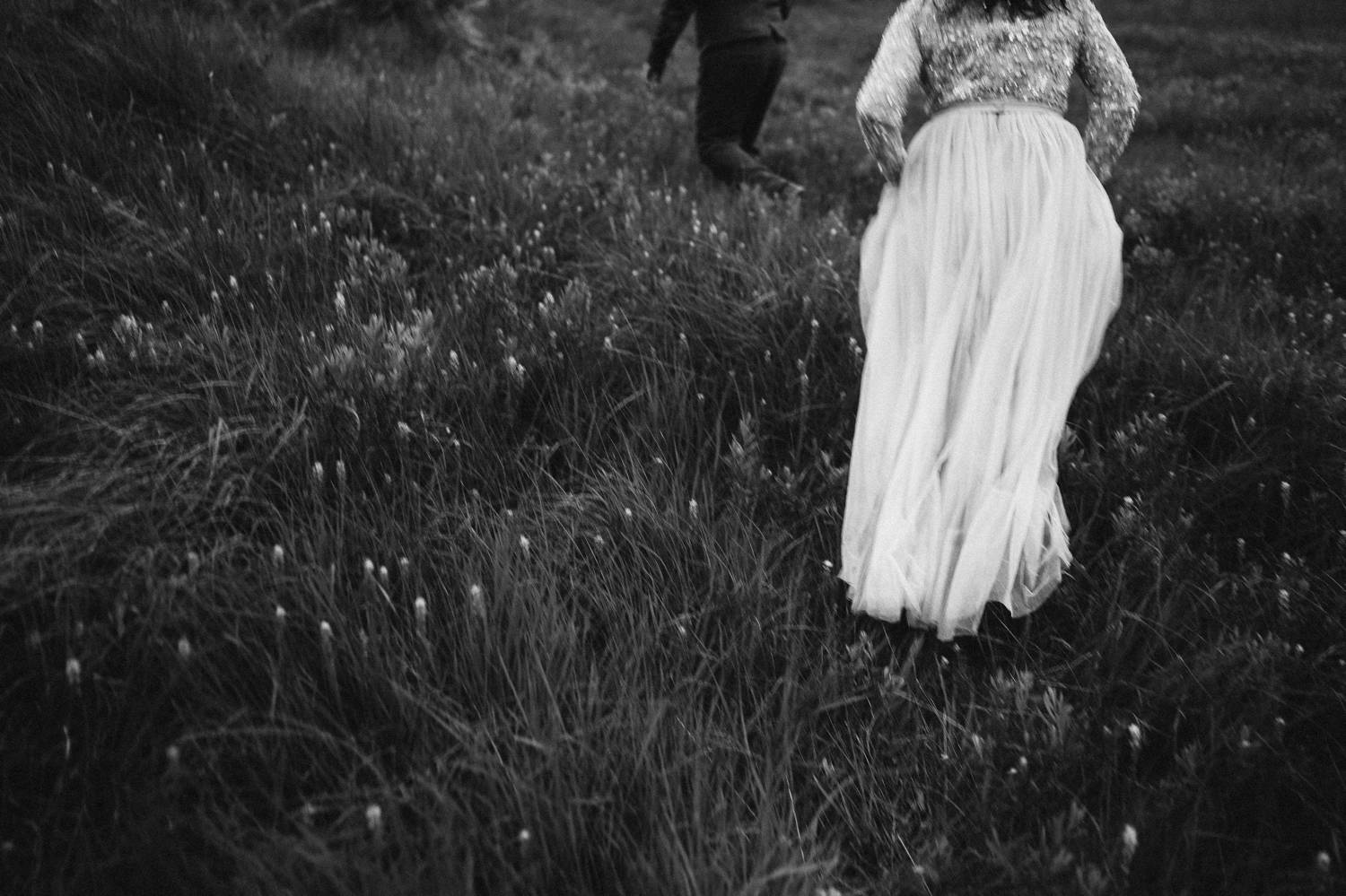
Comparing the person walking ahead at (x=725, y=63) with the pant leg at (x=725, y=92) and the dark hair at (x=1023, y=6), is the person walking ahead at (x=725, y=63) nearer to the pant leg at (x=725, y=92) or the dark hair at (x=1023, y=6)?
the pant leg at (x=725, y=92)

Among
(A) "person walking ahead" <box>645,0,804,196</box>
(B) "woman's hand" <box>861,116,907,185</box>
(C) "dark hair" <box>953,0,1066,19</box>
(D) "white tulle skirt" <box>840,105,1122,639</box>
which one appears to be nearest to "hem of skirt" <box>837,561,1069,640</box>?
(D) "white tulle skirt" <box>840,105,1122,639</box>

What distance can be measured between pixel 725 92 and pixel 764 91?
46 cm

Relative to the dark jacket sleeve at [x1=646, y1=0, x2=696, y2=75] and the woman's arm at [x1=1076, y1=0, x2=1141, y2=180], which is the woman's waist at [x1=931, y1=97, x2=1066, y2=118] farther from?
the dark jacket sleeve at [x1=646, y1=0, x2=696, y2=75]

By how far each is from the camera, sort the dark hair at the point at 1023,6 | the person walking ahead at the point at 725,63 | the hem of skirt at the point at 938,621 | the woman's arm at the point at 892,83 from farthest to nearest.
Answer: the person walking ahead at the point at 725,63 < the woman's arm at the point at 892,83 < the dark hair at the point at 1023,6 < the hem of skirt at the point at 938,621

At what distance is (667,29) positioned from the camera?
678 centimetres

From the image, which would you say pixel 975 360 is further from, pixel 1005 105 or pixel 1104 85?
pixel 1104 85

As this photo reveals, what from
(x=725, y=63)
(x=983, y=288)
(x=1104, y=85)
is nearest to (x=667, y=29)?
(x=725, y=63)

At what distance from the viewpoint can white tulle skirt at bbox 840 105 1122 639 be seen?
2605 millimetres

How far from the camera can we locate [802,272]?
4.13 metres

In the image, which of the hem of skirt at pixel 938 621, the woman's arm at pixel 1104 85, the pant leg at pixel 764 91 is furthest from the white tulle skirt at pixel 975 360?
the pant leg at pixel 764 91

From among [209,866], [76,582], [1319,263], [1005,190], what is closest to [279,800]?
[209,866]

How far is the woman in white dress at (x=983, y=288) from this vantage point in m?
2.67

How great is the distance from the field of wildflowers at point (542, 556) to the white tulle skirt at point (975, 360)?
0.21 meters

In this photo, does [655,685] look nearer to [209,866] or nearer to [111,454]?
[209,866]
